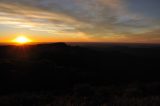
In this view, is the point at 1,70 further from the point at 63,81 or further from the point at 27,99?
the point at 27,99

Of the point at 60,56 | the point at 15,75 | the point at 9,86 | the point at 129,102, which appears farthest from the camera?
the point at 60,56

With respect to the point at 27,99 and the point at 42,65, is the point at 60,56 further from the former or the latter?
the point at 27,99

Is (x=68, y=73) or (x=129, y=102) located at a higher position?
(x=129, y=102)

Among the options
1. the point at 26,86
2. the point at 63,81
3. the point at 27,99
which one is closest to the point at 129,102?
the point at 27,99

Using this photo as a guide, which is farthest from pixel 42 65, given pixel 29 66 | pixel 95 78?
pixel 95 78

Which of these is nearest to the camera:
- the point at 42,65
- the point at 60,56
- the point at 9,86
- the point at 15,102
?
the point at 15,102

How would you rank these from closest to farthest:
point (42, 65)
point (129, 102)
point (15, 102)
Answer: point (129, 102)
point (15, 102)
point (42, 65)

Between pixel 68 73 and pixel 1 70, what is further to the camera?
pixel 68 73

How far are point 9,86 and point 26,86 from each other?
6.34 ft

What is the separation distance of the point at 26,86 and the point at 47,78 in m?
4.55

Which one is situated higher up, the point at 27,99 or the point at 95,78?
the point at 27,99

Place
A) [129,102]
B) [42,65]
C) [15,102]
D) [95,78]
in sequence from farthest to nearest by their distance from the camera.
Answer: [42,65] < [95,78] < [15,102] < [129,102]

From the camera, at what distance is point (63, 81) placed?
1078 inches

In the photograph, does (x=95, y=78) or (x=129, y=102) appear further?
(x=95, y=78)
